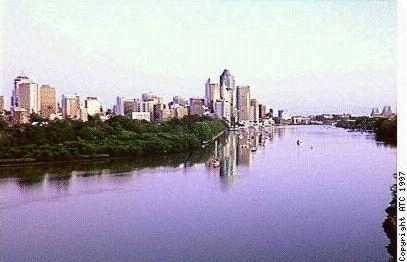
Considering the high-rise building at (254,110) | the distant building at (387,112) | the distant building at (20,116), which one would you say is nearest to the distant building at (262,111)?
the high-rise building at (254,110)

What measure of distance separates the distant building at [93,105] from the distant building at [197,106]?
379mm

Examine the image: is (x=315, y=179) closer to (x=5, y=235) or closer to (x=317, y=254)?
(x=317, y=254)

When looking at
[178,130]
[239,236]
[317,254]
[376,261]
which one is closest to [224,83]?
[239,236]

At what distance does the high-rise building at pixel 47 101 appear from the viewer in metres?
1.63

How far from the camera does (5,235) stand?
163 centimetres

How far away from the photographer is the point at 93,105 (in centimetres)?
182

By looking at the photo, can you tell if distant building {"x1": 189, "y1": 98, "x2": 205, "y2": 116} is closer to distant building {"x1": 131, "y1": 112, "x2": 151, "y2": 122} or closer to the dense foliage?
the dense foliage

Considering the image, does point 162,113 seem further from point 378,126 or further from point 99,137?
point 378,126

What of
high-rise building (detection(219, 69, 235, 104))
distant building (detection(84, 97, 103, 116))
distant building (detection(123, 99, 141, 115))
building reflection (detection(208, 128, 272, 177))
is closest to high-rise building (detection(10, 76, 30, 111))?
distant building (detection(84, 97, 103, 116))

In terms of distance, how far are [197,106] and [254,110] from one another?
251 mm

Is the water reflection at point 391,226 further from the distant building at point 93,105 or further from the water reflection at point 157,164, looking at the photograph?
the distant building at point 93,105

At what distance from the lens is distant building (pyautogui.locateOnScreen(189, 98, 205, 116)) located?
6.31ft

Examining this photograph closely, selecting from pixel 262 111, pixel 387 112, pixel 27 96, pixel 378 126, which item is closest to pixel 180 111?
pixel 262 111

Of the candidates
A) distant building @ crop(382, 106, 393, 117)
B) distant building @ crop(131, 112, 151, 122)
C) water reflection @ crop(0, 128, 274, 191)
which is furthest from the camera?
distant building @ crop(131, 112, 151, 122)
